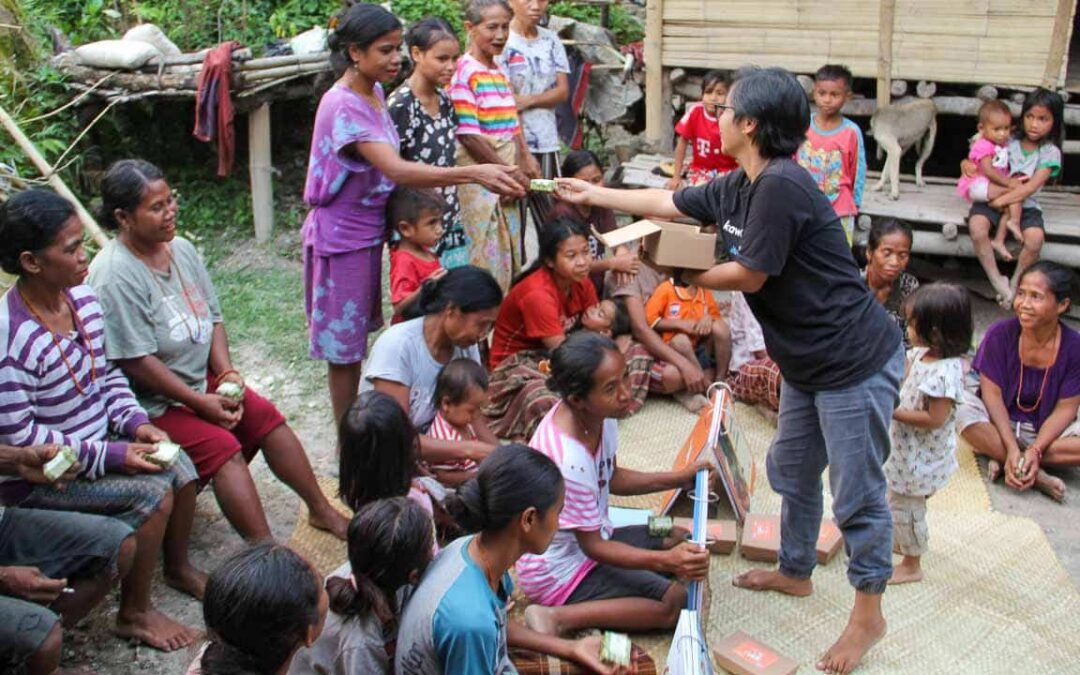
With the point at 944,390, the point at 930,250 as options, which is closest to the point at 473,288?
the point at 944,390

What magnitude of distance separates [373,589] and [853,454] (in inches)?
60.6

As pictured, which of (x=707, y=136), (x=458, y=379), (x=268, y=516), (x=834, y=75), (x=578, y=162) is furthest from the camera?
(x=707, y=136)

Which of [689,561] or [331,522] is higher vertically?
[689,561]

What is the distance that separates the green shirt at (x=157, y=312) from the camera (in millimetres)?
3516

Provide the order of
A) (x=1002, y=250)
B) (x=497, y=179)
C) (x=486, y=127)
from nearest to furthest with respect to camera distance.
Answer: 1. (x=497, y=179)
2. (x=486, y=127)
3. (x=1002, y=250)

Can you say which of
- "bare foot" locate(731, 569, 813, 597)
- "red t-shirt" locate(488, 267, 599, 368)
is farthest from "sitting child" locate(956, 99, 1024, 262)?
"bare foot" locate(731, 569, 813, 597)

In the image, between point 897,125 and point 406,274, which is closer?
point 406,274

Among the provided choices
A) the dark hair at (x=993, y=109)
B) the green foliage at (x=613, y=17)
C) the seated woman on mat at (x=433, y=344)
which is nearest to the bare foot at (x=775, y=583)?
the seated woman on mat at (x=433, y=344)

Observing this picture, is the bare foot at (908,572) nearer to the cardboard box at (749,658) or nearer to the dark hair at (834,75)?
the cardboard box at (749,658)

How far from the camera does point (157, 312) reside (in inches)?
142

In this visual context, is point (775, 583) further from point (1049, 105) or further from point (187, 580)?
point (1049, 105)

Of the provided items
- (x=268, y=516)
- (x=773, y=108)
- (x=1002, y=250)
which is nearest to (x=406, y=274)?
(x=268, y=516)

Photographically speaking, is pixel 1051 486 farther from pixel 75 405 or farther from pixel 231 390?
pixel 75 405

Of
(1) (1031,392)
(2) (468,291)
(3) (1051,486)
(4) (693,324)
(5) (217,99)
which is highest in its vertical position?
(5) (217,99)
